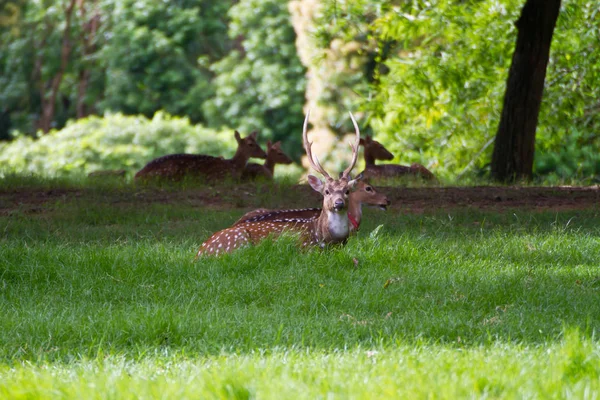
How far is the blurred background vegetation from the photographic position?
16656mm

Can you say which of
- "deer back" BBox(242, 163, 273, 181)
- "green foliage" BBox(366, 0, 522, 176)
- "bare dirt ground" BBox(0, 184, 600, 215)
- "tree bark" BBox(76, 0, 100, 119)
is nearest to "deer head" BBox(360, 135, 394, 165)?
"green foliage" BBox(366, 0, 522, 176)

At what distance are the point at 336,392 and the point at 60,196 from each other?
8094 millimetres

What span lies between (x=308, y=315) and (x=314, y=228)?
2.28 m

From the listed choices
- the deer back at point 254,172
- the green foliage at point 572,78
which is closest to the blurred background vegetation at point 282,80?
the green foliage at point 572,78

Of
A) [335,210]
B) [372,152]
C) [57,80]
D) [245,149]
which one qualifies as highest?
[335,210]

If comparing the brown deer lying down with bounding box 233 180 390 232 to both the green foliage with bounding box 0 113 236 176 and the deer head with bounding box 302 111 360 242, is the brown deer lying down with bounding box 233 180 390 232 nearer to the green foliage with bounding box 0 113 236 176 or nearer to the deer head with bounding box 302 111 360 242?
the deer head with bounding box 302 111 360 242

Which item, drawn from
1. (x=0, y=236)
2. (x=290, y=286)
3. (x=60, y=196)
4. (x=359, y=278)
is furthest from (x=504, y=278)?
(x=60, y=196)

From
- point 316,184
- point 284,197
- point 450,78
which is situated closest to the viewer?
point 316,184

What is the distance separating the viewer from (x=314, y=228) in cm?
832

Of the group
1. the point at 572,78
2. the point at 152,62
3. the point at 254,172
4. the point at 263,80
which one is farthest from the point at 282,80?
the point at 572,78

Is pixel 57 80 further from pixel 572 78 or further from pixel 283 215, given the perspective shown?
pixel 283 215

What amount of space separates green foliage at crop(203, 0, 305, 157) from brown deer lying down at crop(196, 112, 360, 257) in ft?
88.5

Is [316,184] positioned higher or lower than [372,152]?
higher

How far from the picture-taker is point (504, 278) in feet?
22.4
